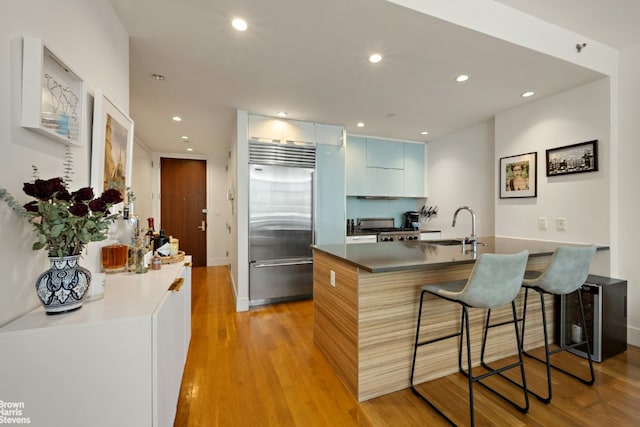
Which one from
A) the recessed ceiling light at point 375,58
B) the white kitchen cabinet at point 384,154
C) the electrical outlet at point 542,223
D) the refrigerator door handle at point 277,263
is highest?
the recessed ceiling light at point 375,58

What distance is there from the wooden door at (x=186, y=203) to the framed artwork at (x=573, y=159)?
5.98m

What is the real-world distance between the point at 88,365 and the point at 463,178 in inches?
185

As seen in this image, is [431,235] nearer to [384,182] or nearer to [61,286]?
[384,182]

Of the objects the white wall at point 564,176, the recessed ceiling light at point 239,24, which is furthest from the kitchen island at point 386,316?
the recessed ceiling light at point 239,24

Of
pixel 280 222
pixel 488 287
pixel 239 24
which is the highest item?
pixel 239 24

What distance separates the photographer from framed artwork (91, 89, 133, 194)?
143cm

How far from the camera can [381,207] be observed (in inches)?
204

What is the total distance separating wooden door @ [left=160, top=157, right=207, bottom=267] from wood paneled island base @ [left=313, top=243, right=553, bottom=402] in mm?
4634

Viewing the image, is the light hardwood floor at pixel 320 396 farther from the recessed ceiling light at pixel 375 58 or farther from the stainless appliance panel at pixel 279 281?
the recessed ceiling light at pixel 375 58

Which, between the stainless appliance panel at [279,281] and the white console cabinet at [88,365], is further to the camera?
the stainless appliance panel at [279,281]

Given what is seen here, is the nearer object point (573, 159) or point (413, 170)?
point (573, 159)

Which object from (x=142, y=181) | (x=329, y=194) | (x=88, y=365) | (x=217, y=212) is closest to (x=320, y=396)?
(x=88, y=365)

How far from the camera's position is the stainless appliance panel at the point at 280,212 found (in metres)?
3.40

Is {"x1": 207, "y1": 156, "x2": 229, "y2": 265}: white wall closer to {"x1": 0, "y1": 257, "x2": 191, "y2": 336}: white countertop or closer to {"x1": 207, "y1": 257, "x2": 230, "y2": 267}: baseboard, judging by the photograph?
{"x1": 207, "y1": 257, "x2": 230, "y2": 267}: baseboard
